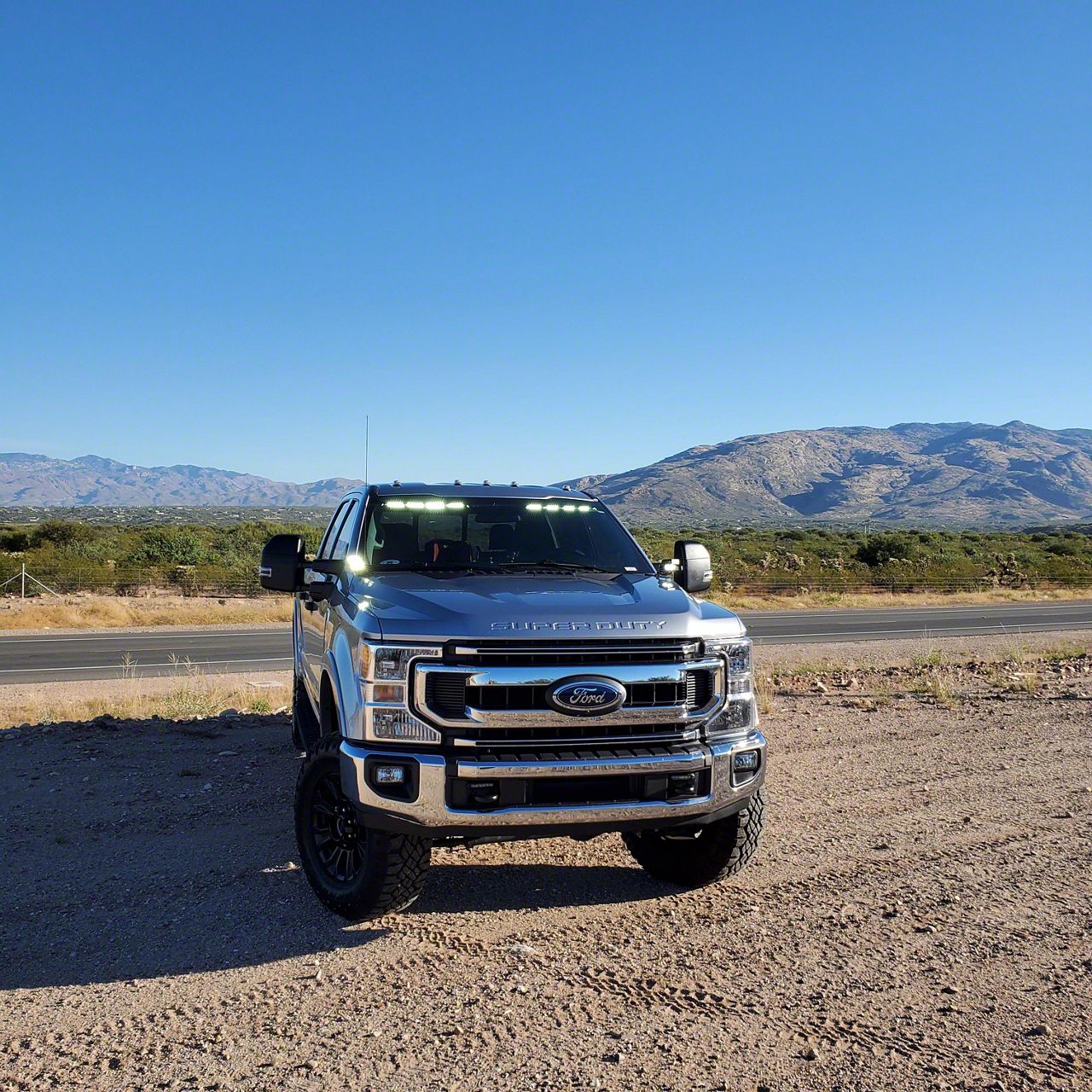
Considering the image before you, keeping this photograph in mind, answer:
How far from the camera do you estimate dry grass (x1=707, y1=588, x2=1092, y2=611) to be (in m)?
34.8

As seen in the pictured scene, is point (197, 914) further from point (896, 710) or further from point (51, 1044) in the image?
point (896, 710)

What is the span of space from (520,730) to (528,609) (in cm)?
52

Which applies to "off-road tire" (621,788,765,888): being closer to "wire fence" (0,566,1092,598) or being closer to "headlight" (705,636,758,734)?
"headlight" (705,636,758,734)

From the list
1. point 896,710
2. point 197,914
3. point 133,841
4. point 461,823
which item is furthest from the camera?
point 896,710

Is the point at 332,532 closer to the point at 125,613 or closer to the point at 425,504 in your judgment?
the point at 425,504

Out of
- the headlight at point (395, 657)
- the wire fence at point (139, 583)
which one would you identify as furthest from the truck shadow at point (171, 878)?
the wire fence at point (139, 583)

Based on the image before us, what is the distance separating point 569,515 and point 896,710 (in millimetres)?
6518

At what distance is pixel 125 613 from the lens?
28.1m

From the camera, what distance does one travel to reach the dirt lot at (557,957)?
355 centimetres

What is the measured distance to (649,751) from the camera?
15.2ft

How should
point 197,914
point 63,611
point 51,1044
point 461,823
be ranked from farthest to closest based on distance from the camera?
point 63,611 → point 197,914 → point 461,823 → point 51,1044

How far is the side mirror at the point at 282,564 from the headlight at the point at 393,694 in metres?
1.77

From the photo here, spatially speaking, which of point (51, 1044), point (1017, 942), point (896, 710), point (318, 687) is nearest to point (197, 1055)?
point (51, 1044)

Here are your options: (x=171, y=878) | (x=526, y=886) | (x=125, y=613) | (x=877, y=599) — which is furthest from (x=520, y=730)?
(x=877, y=599)
